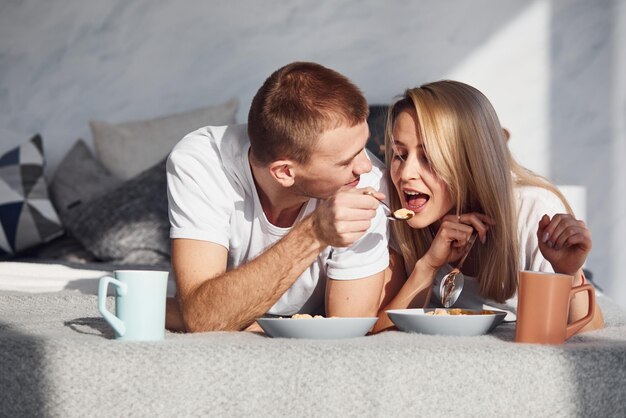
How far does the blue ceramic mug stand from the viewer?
1249 mm

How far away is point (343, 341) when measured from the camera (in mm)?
1246

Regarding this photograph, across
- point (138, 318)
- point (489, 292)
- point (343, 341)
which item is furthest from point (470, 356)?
point (489, 292)

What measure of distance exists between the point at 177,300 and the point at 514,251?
74 cm

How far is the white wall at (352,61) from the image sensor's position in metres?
3.71

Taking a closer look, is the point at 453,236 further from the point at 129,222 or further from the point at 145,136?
the point at 145,136

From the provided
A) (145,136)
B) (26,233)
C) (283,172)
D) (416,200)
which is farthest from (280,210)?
(145,136)

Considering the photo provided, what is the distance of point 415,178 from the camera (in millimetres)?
1859

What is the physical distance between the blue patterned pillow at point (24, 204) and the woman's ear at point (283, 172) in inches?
71.0

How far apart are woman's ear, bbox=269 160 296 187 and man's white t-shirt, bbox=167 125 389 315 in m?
0.06

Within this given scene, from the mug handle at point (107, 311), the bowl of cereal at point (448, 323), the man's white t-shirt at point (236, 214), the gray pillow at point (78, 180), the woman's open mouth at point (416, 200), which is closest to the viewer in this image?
the mug handle at point (107, 311)

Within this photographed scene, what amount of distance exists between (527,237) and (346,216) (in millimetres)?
562

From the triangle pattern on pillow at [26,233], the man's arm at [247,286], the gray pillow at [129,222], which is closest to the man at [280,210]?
the man's arm at [247,286]

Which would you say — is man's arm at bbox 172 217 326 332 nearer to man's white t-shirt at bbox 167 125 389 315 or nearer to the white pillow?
man's white t-shirt at bbox 167 125 389 315

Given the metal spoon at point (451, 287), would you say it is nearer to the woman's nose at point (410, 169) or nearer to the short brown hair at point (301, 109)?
the woman's nose at point (410, 169)
